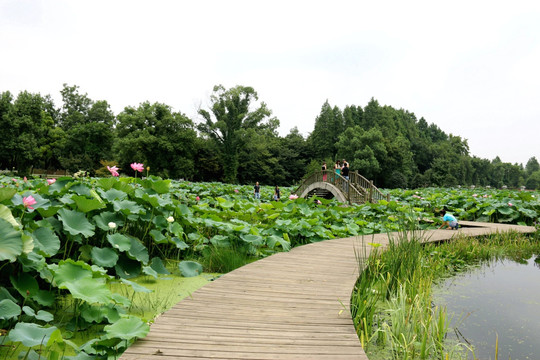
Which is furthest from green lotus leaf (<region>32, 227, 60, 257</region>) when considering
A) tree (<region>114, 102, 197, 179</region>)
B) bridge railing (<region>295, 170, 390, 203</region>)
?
tree (<region>114, 102, 197, 179</region>)

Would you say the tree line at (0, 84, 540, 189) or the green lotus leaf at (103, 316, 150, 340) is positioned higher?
the tree line at (0, 84, 540, 189)

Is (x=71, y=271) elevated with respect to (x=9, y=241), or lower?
lower

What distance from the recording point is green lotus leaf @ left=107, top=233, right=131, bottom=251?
303 centimetres

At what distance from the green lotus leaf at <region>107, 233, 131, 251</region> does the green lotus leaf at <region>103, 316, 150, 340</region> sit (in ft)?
4.00

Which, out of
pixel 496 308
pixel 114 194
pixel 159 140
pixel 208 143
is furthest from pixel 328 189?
pixel 208 143

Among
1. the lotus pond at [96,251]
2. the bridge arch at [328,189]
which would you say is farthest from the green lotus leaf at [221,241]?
the bridge arch at [328,189]

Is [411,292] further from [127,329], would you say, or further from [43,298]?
[43,298]

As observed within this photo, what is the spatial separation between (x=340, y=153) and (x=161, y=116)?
63.2 ft

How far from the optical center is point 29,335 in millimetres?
1770

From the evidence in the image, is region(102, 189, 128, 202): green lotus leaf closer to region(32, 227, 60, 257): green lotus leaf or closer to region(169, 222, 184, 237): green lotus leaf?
region(169, 222, 184, 237): green lotus leaf

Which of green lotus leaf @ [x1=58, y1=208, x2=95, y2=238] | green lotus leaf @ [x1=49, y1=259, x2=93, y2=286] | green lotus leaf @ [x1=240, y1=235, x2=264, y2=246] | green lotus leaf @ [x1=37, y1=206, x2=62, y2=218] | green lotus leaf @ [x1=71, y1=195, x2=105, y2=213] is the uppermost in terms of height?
green lotus leaf @ [x1=71, y1=195, x2=105, y2=213]

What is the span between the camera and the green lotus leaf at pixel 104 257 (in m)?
2.85

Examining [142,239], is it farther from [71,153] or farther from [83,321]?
[71,153]

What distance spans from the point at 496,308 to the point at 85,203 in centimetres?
398
